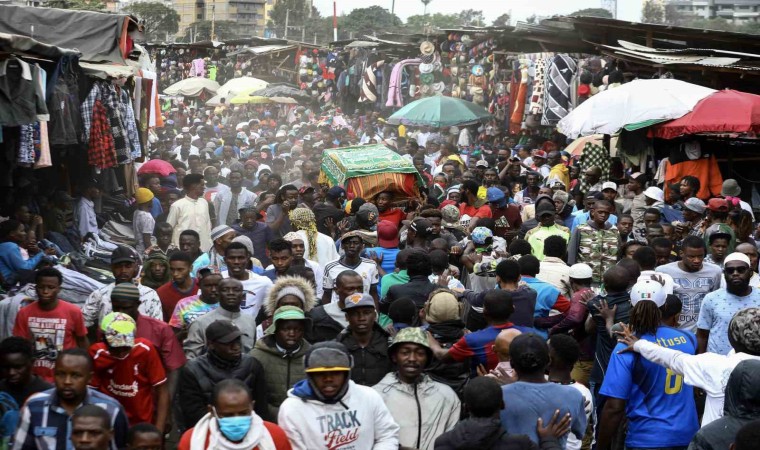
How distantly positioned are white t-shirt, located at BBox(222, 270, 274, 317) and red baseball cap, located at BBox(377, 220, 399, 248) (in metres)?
1.89

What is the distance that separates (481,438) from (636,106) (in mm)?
9629

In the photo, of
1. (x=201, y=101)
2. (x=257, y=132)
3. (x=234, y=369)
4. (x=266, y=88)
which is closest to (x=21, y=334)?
(x=234, y=369)

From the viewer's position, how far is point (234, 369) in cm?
605

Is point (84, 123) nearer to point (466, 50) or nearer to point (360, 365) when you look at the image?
point (360, 365)

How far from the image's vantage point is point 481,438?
4.86m

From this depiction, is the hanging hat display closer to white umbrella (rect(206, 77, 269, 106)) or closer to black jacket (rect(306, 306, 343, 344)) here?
white umbrella (rect(206, 77, 269, 106))

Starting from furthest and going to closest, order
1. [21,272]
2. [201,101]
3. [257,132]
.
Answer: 1. [201,101]
2. [257,132]
3. [21,272]

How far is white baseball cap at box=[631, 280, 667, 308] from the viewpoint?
6352mm

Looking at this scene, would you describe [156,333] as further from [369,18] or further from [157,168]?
[369,18]

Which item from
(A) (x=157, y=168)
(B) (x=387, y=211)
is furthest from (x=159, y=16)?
(B) (x=387, y=211)

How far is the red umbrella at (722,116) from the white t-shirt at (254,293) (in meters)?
6.87

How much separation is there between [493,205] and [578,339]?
13.7 feet

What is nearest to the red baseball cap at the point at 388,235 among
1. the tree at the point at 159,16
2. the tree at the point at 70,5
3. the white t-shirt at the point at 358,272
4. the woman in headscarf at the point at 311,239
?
the woman in headscarf at the point at 311,239

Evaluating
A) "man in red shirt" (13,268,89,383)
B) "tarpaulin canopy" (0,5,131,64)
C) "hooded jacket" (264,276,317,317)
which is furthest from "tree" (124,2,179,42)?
"hooded jacket" (264,276,317,317)
